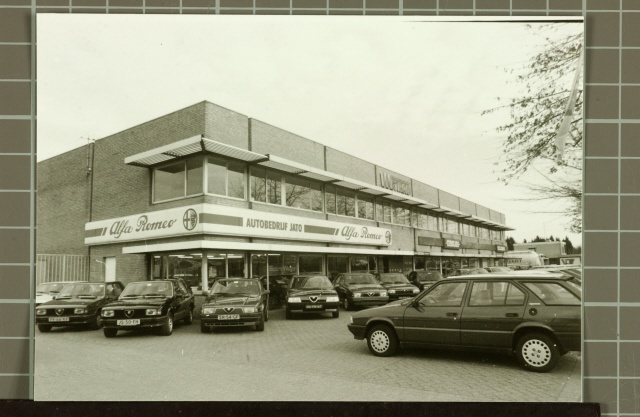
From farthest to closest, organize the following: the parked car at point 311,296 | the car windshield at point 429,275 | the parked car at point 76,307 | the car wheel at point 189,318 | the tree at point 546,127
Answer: the car windshield at point 429,275, the parked car at point 311,296, the car wheel at point 189,318, the tree at point 546,127, the parked car at point 76,307

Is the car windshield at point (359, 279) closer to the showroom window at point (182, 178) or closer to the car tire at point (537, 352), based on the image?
the car tire at point (537, 352)

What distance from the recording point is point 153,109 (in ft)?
10.6

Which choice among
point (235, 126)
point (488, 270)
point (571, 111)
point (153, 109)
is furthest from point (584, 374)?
point (153, 109)

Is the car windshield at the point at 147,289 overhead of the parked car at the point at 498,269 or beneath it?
beneath

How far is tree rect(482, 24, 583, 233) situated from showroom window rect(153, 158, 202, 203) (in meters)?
2.35

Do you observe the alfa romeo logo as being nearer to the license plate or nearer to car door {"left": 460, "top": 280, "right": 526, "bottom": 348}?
the license plate

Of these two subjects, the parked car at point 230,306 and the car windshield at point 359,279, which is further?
the car windshield at point 359,279

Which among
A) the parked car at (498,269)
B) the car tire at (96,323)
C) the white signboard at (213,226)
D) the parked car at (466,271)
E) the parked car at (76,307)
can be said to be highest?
the white signboard at (213,226)

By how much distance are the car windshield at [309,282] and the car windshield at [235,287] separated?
0.32 meters

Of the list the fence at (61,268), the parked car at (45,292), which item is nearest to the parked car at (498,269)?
the fence at (61,268)

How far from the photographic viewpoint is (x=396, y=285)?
3.64m

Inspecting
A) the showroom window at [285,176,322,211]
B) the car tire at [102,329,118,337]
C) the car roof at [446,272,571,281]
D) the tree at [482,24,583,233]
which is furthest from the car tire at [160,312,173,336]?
the tree at [482,24,583,233]

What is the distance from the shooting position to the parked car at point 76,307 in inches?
119

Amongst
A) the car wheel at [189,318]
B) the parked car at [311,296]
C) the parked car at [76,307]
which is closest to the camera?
the parked car at [76,307]
